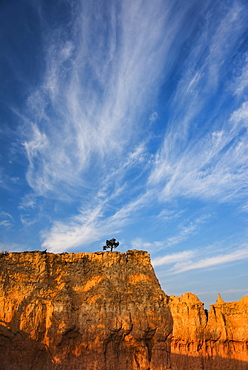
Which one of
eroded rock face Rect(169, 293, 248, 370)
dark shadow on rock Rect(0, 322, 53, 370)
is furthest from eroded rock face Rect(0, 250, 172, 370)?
eroded rock face Rect(169, 293, 248, 370)

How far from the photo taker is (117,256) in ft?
129

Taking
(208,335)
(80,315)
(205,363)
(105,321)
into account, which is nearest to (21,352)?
(80,315)

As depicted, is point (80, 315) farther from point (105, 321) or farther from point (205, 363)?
point (205, 363)

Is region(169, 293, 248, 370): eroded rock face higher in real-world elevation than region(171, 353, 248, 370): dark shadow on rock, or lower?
higher

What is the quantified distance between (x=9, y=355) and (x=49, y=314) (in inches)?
231

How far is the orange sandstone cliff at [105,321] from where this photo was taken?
105 ft

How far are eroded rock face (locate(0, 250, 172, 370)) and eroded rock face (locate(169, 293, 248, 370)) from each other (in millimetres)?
→ 1281

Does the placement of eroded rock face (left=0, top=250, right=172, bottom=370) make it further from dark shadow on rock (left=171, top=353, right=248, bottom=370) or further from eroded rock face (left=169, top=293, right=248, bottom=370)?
eroded rock face (left=169, top=293, right=248, bottom=370)

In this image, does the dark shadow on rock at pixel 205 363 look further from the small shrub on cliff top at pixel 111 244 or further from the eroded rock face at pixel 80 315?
the small shrub on cliff top at pixel 111 244

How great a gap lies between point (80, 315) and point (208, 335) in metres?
16.1

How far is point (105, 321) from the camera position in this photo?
109 feet

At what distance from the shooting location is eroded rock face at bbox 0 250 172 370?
105 ft

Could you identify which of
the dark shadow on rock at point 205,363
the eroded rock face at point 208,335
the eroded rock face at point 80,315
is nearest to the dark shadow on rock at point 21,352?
the eroded rock face at point 80,315

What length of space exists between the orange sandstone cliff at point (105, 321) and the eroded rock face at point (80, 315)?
0.10 meters
